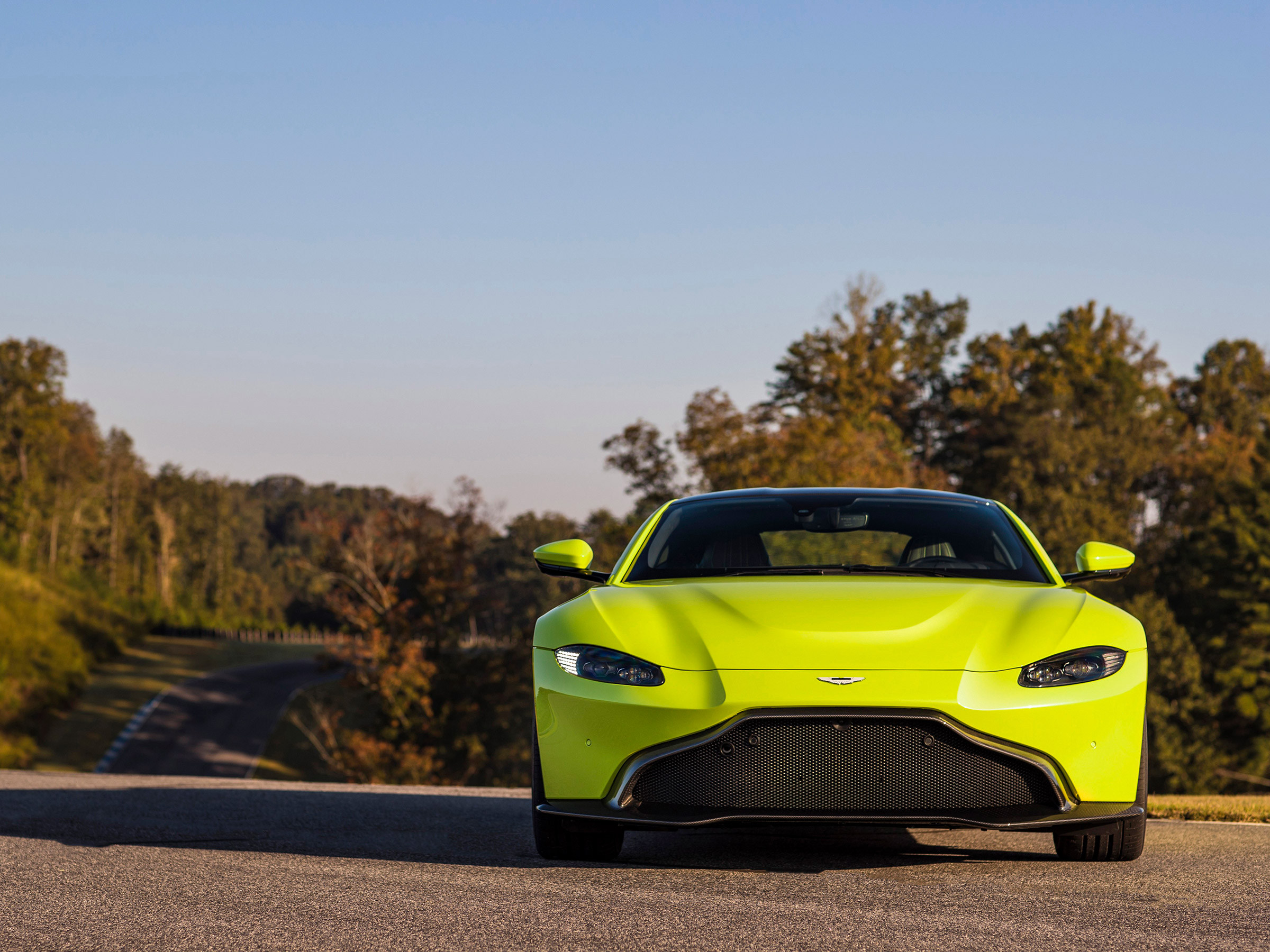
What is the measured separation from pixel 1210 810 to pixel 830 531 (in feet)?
10.3

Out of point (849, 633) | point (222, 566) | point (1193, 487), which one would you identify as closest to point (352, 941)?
point (849, 633)

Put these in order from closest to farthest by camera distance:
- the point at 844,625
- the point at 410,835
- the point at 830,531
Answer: the point at 844,625 < the point at 410,835 < the point at 830,531

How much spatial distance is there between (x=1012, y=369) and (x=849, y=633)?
8343 cm

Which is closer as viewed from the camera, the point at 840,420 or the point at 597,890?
the point at 597,890

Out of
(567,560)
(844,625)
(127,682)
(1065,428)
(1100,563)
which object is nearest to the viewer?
(844,625)

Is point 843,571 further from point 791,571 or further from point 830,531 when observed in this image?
point 830,531

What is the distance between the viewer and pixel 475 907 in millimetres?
4434

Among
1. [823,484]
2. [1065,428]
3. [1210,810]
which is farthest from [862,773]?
[1065,428]

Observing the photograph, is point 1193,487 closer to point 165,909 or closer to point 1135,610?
point 1135,610

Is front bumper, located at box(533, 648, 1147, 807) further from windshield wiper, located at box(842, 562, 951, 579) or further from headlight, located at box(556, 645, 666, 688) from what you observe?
windshield wiper, located at box(842, 562, 951, 579)

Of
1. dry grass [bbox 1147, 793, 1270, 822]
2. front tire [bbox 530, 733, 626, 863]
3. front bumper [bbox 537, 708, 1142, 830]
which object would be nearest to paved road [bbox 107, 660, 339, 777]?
dry grass [bbox 1147, 793, 1270, 822]

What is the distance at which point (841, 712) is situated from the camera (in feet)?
15.2

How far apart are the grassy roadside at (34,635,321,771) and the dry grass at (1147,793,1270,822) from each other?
39321 mm

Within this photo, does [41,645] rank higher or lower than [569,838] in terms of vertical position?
lower
